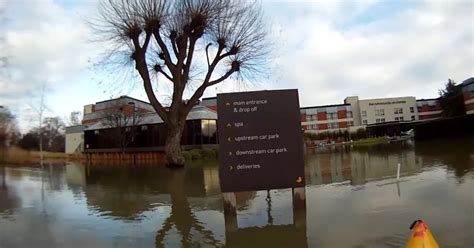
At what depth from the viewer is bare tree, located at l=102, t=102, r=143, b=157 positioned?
4188cm

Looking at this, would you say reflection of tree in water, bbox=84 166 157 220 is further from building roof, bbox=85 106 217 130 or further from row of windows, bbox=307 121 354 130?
row of windows, bbox=307 121 354 130

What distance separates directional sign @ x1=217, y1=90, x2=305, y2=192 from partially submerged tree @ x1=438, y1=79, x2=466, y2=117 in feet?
238

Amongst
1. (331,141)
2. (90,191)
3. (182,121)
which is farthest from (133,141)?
(331,141)

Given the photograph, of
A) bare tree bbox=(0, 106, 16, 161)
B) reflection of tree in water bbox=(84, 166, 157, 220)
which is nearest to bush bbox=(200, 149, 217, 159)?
reflection of tree in water bbox=(84, 166, 157, 220)

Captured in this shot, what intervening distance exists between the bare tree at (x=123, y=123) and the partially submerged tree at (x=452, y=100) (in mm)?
55572

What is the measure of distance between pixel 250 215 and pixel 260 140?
1.70 metres

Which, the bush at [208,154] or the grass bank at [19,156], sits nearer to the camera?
the grass bank at [19,156]

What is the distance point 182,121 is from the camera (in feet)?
81.3

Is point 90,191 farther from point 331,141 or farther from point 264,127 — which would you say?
point 331,141

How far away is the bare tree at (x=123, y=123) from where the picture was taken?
4188cm

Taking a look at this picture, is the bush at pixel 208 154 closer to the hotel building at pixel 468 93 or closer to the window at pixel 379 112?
the hotel building at pixel 468 93

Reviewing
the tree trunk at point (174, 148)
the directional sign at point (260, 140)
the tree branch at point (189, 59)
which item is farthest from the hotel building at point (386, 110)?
the directional sign at point (260, 140)

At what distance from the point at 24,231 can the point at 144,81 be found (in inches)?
611

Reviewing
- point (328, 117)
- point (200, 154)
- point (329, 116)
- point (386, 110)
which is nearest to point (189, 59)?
point (200, 154)
